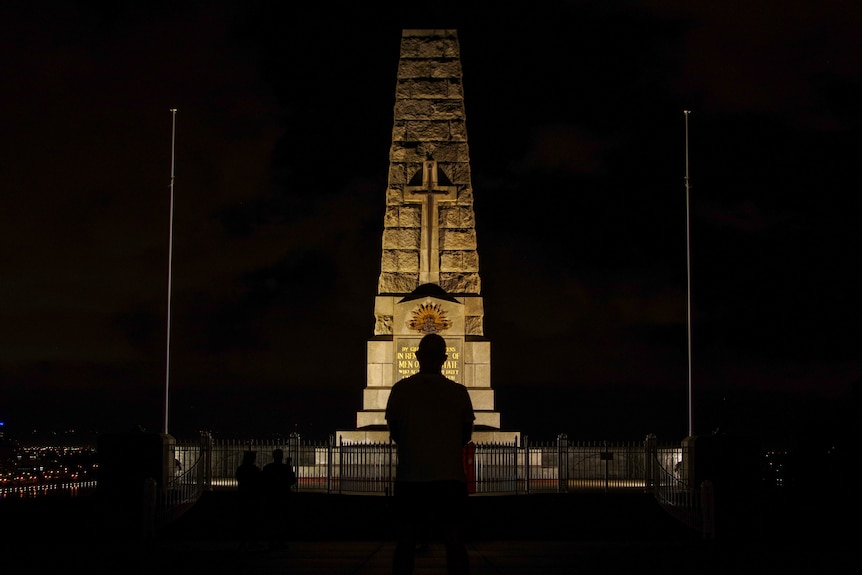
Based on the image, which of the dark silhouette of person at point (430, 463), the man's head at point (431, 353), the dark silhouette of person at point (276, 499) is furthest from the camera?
the dark silhouette of person at point (276, 499)

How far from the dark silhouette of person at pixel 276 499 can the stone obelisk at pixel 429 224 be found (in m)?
15.8

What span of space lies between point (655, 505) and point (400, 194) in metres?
14.0

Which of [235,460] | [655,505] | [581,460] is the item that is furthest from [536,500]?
[235,460]

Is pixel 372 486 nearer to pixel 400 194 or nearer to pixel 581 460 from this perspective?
pixel 581 460

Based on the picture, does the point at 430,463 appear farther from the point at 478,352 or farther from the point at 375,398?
the point at 478,352

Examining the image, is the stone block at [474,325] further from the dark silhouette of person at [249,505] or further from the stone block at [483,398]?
the dark silhouette of person at [249,505]

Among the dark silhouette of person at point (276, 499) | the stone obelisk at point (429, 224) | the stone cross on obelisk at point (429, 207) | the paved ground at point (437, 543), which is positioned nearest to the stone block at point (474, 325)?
the stone obelisk at point (429, 224)

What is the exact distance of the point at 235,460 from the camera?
25.8 m

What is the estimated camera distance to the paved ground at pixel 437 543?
37.7ft

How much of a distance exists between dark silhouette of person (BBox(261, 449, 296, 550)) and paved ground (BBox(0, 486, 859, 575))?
233 mm

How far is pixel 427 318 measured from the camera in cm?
2991

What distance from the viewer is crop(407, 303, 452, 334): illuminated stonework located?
2984cm

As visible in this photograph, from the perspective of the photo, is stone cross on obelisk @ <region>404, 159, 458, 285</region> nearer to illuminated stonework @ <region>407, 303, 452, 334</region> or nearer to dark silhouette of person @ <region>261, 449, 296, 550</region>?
illuminated stonework @ <region>407, 303, 452, 334</region>

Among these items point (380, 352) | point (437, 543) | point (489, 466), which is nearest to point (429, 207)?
point (380, 352)
